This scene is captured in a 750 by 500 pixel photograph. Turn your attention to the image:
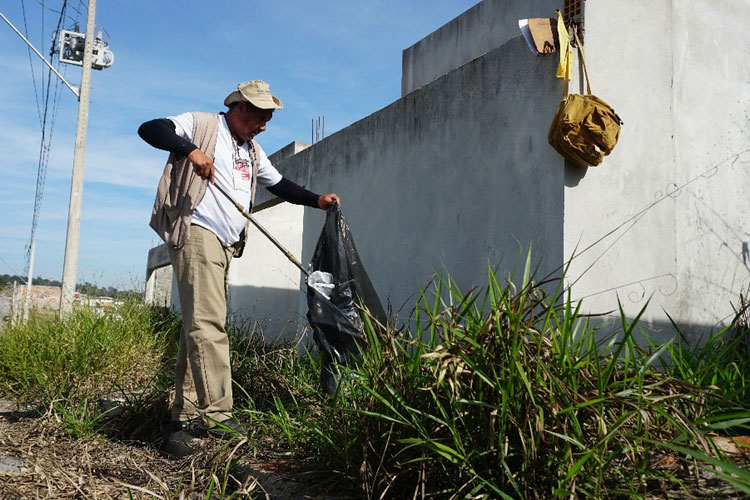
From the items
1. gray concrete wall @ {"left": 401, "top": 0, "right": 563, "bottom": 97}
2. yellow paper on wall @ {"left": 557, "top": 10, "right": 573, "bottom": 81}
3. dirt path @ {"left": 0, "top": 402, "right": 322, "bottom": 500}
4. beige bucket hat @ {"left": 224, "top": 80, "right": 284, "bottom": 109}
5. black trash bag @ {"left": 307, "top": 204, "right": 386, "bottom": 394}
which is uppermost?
gray concrete wall @ {"left": 401, "top": 0, "right": 563, "bottom": 97}

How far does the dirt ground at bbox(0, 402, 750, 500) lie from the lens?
203cm

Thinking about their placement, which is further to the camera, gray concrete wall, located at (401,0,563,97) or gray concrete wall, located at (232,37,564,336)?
gray concrete wall, located at (401,0,563,97)

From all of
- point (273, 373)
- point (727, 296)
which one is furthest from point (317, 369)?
point (727, 296)

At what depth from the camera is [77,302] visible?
228 inches

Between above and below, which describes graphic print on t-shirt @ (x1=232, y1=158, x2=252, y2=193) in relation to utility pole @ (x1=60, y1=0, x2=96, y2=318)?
below

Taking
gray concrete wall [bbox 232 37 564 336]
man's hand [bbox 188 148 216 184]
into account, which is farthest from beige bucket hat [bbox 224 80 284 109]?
gray concrete wall [bbox 232 37 564 336]

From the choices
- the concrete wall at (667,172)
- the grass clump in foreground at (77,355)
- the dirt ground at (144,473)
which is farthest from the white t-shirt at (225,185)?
the concrete wall at (667,172)

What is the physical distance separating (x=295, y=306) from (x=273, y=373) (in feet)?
18.0

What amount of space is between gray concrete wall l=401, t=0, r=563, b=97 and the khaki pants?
4559 millimetres

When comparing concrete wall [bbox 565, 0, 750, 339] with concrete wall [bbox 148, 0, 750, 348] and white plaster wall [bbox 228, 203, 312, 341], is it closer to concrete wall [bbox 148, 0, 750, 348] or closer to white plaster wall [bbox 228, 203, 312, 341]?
concrete wall [bbox 148, 0, 750, 348]

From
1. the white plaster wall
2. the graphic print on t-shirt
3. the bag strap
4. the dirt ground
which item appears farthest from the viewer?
the white plaster wall

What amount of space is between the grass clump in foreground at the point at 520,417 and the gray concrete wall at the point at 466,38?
518 cm

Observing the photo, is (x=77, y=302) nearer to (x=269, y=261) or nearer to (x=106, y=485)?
(x=106, y=485)

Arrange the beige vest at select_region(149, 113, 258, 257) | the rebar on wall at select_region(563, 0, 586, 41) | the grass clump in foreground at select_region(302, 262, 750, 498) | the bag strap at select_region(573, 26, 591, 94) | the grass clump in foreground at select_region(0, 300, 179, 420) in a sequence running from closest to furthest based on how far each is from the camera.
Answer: the grass clump in foreground at select_region(302, 262, 750, 498) → the beige vest at select_region(149, 113, 258, 257) → the bag strap at select_region(573, 26, 591, 94) → the rebar on wall at select_region(563, 0, 586, 41) → the grass clump in foreground at select_region(0, 300, 179, 420)
